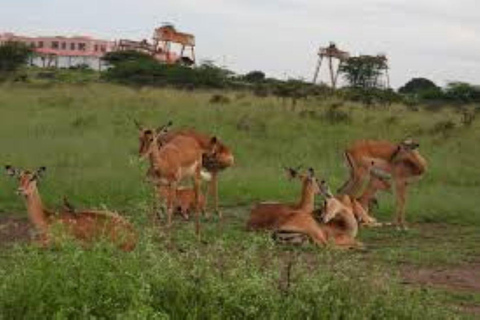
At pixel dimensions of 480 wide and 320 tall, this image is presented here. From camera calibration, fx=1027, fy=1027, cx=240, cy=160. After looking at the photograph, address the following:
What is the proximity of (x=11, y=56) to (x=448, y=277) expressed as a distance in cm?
3491

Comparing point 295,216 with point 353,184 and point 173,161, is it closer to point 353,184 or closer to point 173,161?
point 173,161

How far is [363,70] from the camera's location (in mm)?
47094

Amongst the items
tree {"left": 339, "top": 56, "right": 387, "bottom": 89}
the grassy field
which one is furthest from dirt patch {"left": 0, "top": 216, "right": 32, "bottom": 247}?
tree {"left": 339, "top": 56, "right": 387, "bottom": 89}

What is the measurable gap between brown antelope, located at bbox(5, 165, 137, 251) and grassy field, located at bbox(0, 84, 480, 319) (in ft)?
0.83

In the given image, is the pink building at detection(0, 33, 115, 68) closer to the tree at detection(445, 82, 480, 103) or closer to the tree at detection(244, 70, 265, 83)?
the tree at detection(244, 70, 265, 83)

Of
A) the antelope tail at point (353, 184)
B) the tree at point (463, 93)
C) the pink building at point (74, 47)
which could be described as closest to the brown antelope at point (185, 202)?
the antelope tail at point (353, 184)

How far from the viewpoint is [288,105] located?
2656cm

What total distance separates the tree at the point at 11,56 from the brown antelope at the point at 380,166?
Answer: 28918 millimetres

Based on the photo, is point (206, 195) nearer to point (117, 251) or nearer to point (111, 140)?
point (111, 140)

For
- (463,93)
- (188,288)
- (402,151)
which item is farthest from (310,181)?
(463,93)

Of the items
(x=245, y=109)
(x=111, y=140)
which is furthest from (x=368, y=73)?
(x=111, y=140)

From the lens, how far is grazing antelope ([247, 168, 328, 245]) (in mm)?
10516

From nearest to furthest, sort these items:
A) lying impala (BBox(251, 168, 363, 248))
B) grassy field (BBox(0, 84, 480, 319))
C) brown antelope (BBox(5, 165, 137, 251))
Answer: grassy field (BBox(0, 84, 480, 319)) < brown antelope (BBox(5, 165, 137, 251)) < lying impala (BBox(251, 168, 363, 248))

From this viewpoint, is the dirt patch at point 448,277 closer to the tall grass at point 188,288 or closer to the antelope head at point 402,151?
the tall grass at point 188,288
